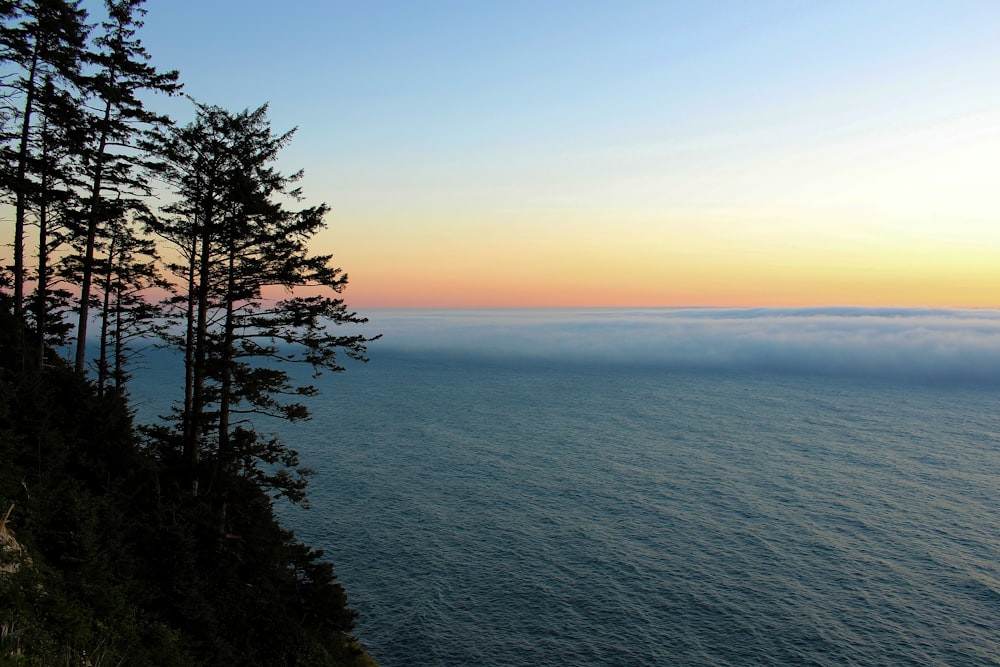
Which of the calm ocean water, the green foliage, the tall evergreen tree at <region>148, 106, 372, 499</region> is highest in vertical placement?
the tall evergreen tree at <region>148, 106, 372, 499</region>

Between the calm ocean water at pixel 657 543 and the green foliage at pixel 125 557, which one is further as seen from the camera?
the calm ocean water at pixel 657 543

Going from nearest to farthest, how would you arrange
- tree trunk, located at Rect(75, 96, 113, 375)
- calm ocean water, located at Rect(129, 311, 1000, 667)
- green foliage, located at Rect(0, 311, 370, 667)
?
green foliage, located at Rect(0, 311, 370, 667) < tree trunk, located at Rect(75, 96, 113, 375) < calm ocean water, located at Rect(129, 311, 1000, 667)

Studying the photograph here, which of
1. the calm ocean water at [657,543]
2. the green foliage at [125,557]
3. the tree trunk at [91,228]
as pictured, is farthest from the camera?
the calm ocean water at [657,543]

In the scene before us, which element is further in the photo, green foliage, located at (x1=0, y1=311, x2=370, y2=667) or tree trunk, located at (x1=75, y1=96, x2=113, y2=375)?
tree trunk, located at (x1=75, y1=96, x2=113, y2=375)

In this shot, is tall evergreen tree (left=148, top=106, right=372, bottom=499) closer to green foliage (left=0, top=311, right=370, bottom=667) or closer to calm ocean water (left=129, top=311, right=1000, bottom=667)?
green foliage (left=0, top=311, right=370, bottom=667)

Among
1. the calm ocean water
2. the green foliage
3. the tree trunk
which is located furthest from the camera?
the calm ocean water

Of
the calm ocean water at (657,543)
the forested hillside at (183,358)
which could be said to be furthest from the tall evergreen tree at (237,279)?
the calm ocean water at (657,543)

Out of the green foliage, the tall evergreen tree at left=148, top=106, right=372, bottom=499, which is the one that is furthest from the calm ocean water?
the tall evergreen tree at left=148, top=106, right=372, bottom=499

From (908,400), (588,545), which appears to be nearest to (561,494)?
(588,545)

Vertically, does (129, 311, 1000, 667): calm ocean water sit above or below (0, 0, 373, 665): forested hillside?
below

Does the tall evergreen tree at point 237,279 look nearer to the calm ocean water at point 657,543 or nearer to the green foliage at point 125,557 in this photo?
the green foliage at point 125,557

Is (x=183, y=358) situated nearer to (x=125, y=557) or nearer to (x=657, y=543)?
(x=125, y=557)

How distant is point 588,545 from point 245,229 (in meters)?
51.5

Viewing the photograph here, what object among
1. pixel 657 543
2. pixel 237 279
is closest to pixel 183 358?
pixel 237 279
